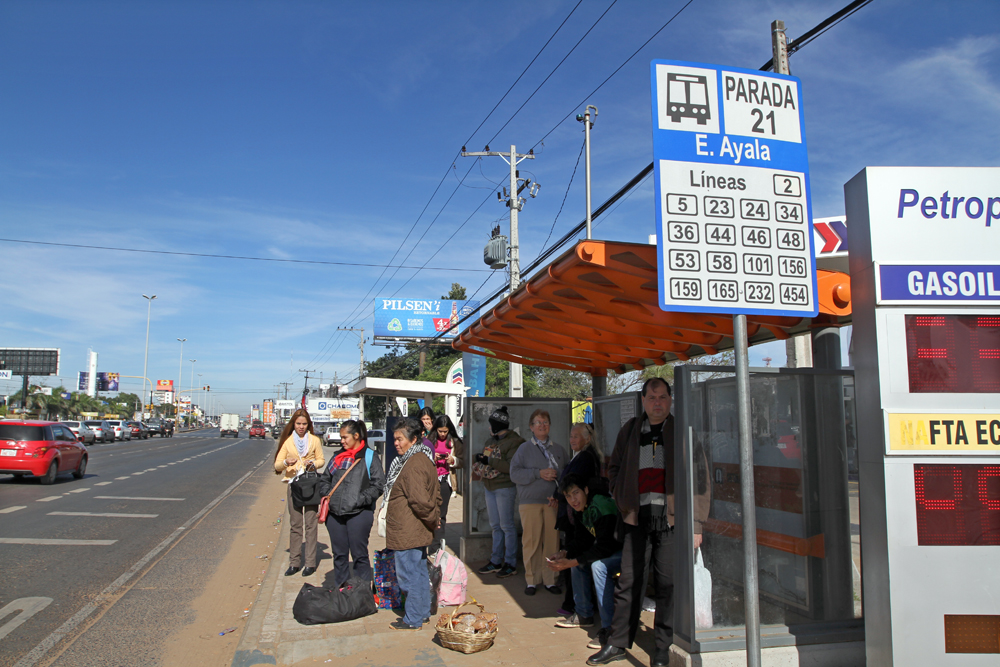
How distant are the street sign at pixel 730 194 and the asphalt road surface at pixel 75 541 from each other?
5.44 m

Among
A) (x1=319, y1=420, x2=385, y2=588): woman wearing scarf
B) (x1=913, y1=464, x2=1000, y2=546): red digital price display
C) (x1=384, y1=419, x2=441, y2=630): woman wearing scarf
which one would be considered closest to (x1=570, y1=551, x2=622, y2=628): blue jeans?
(x1=384, y1=419, x2=441, y2=630): woman wearing scarf

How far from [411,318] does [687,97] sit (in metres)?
43.7

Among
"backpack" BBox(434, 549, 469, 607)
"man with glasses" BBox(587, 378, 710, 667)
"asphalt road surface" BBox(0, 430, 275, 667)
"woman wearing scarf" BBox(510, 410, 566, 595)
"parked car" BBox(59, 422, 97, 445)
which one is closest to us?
"man with glasses" BBox(587, 378, 710, 667)

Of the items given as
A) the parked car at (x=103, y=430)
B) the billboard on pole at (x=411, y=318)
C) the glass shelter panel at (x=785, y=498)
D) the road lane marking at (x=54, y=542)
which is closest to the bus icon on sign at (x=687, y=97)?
the glass shelter panel at (x=785, y=498)

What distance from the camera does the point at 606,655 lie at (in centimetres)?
470

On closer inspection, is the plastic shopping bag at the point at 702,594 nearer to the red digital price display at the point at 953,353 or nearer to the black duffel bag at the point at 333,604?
the red digital price display at the point at 953,353

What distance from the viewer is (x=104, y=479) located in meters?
19.0

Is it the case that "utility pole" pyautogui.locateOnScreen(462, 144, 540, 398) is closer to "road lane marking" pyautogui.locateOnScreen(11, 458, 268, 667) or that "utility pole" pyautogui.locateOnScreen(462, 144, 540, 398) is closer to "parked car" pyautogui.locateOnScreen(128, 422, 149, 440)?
"road lane marking" pyautogui.locateOnScreen(11, 458, 268, 667)

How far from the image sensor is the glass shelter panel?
4.58 metres

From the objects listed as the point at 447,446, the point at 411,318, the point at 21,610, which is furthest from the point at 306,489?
the point at 411,318

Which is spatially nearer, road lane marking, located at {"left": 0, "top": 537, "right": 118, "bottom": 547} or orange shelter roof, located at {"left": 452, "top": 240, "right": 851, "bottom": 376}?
orange shelter roof, located at {"left": 452, "top": 240, "right": 851, "bottom": 376}

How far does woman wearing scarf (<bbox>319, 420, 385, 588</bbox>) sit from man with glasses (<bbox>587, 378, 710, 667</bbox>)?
2.43 m

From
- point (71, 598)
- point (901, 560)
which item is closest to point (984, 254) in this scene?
point (901, 560)

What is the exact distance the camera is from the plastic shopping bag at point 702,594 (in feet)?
14.5
